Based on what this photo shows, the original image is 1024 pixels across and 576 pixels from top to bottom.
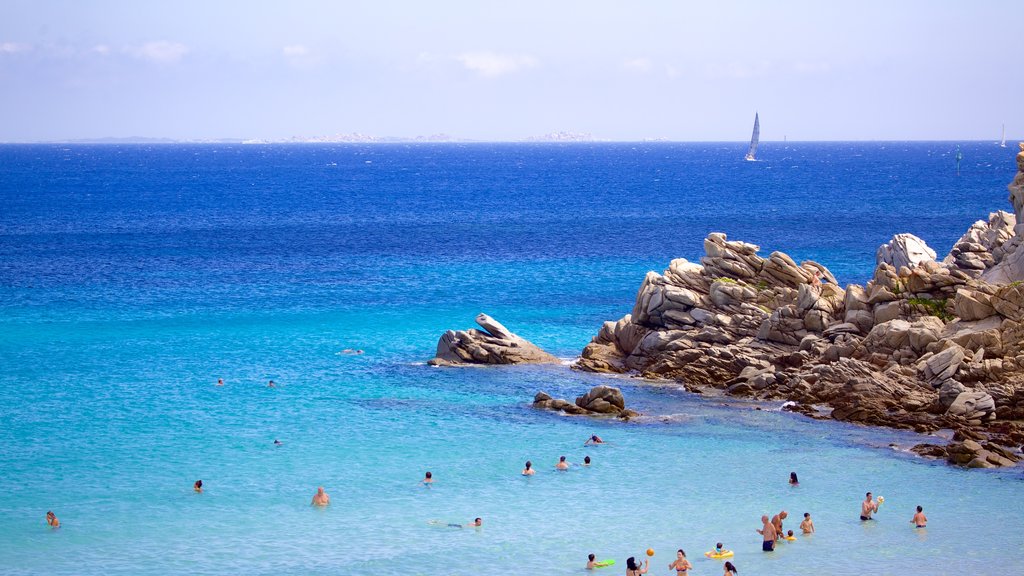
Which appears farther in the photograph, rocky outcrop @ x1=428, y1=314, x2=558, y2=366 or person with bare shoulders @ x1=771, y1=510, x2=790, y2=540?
rocky outcrop @ x1=428, y1=314, x2=558, y2=366

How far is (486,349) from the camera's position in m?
62.5

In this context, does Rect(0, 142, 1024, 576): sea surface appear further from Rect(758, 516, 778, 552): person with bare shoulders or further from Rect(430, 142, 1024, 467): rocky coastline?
Rect(430, 142, 1024, 467): rocky coastline

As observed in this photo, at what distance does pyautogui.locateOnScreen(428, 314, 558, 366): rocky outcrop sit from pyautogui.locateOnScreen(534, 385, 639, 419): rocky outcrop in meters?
9.48

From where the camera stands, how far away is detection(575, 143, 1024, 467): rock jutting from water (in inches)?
1911

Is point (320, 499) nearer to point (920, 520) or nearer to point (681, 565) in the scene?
point (681, 565)

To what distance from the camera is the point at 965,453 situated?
43.1 m

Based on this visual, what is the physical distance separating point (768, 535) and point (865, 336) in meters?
21.4

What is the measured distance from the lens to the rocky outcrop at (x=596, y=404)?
170ft

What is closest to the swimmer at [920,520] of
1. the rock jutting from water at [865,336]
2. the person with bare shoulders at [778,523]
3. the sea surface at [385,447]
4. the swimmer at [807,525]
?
the sea surface at [385,447]

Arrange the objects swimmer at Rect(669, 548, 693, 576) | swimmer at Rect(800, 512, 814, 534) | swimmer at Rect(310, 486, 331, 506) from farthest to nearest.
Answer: swimmer at Rect(310, 486, 331, 506)
swimmer at Rect(800, 512, 814, 534)
swimmer at Rect(669, 548, 693, 576)

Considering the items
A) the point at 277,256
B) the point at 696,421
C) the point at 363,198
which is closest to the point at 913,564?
the point at 696,421

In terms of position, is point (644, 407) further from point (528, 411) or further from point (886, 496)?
point (886, 496)

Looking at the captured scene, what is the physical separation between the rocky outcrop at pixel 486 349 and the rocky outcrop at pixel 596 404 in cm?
948

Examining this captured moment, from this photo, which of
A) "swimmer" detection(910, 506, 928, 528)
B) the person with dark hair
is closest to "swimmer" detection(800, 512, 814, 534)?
"swimmer" detection(910, 506, 928, 528)
